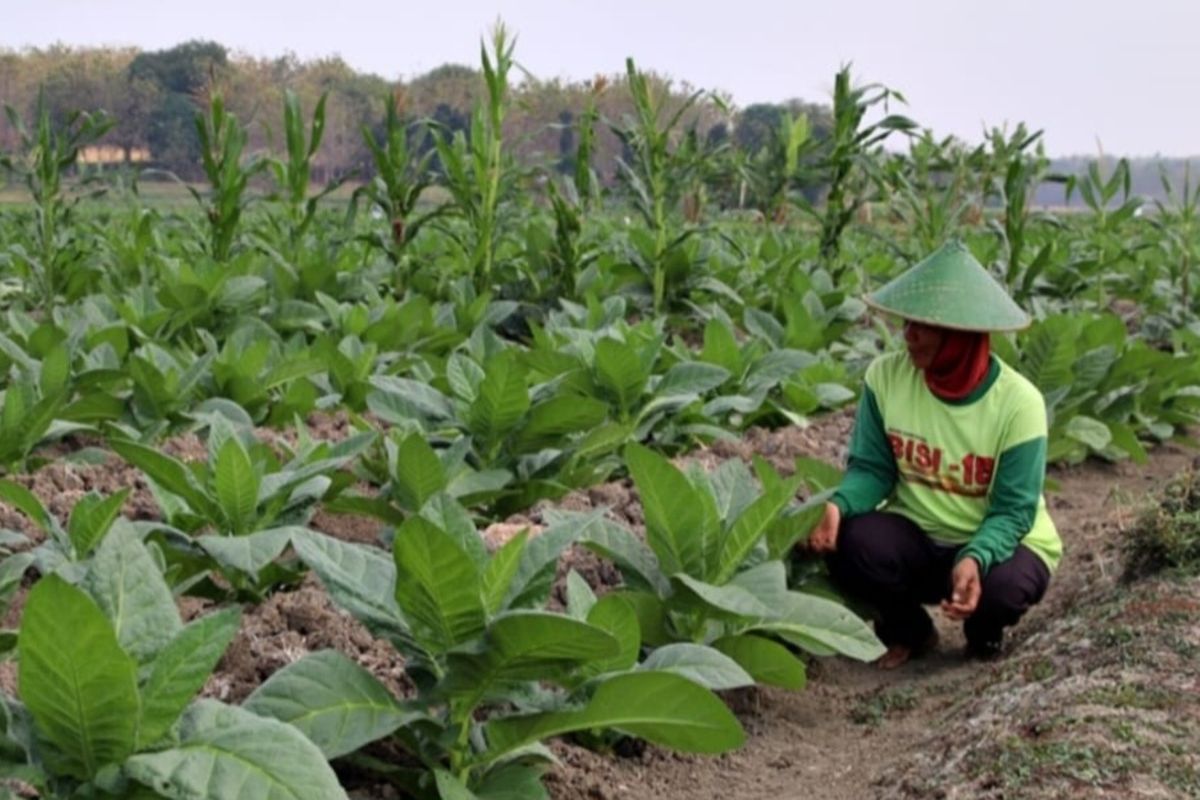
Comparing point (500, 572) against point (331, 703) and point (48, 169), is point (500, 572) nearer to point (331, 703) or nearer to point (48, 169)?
point (331, 703)

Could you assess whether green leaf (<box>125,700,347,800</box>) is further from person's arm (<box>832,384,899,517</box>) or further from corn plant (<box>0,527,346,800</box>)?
person's arm (<box>832,384,899,517</box>)

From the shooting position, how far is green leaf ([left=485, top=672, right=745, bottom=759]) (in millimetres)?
2365

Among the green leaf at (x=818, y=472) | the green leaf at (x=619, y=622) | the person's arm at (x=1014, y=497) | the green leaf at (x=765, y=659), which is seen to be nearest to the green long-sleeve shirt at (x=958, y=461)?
the person's arm at (x=1014, y=497)

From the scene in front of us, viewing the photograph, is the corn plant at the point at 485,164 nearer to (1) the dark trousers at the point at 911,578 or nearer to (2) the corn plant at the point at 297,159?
(2) the corn plant at the point at 297,159

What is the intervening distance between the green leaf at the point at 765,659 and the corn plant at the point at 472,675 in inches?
26.2

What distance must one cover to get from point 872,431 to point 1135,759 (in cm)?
153

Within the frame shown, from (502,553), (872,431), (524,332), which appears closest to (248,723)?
(502,553)

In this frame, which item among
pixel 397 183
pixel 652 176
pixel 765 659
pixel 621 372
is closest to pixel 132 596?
pixel 765 659

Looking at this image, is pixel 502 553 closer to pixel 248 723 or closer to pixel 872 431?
pixel 248 723

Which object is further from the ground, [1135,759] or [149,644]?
[149,644]

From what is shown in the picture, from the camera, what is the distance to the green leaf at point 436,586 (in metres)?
2.16

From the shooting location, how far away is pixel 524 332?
26.6 ft

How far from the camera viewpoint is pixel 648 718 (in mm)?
2416

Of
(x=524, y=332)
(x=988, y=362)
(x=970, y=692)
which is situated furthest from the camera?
(x=524, y=332)
